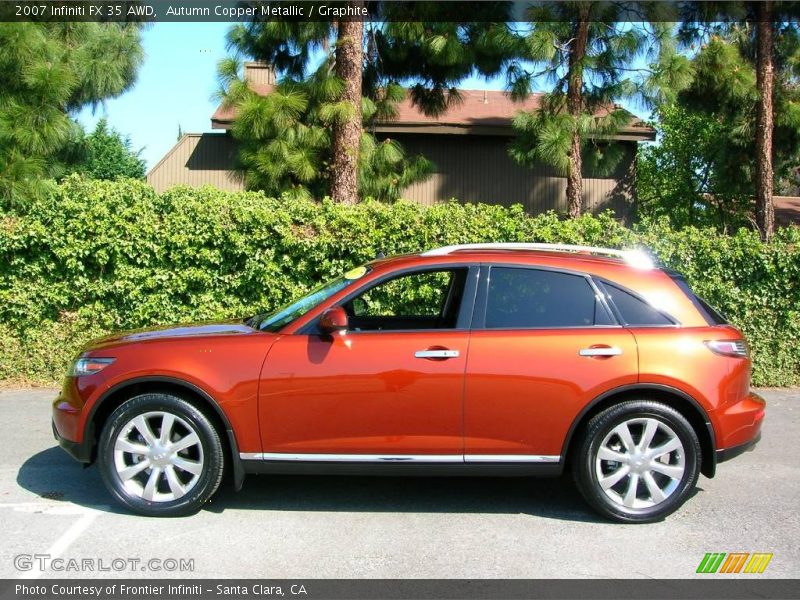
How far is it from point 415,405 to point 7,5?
8.40 m

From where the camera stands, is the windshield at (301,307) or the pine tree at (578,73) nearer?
the windshield at (301,307)

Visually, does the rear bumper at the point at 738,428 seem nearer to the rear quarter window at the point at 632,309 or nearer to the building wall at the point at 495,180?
the rear quarter window at the point at 632,309

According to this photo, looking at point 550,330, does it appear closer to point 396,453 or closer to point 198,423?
point 396,453

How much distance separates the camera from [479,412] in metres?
4.89

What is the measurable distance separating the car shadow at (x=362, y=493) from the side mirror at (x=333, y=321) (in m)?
A: 1.26

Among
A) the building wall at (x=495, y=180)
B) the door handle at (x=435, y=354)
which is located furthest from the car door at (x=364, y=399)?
the building wall at (x=495, y=180)

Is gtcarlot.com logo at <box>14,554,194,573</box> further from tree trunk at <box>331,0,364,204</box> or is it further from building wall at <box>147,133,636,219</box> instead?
building wall at <box>147,133,636,219</box>

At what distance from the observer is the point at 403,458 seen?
193 inches

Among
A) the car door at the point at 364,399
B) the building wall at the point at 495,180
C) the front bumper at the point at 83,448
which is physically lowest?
the front bumper at the point at 83,448

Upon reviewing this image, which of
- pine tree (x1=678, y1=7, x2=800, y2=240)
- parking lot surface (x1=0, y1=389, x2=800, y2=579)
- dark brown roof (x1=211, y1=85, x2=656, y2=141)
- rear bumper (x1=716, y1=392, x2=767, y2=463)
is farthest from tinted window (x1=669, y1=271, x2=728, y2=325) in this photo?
dark brown roof (x1=211, y1=85, x2=656, y2=141)

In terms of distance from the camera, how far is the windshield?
5.27 meters

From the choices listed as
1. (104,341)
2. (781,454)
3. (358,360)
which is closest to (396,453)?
(358,360)

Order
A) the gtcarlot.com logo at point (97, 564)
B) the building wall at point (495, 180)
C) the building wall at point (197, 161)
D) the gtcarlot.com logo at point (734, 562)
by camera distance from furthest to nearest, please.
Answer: the building wall at point (197, 161) < the building wall at point (495, 180) < the gtcarlot.com logo at point (734, 562) < the gtcarlot.com logo at point (97, 564)

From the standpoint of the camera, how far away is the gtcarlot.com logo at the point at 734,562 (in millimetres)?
4359
